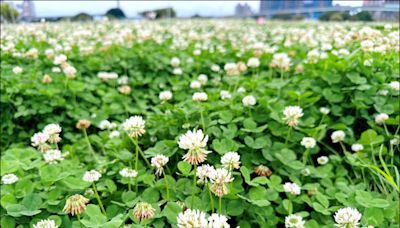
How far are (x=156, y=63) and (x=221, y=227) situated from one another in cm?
207

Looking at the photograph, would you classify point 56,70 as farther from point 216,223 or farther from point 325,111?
point 216,223

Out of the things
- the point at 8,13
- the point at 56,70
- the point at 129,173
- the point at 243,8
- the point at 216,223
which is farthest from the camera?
the point at 243,8

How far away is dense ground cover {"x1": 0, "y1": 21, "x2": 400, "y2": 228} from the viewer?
96 cm

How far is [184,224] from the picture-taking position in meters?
0.63

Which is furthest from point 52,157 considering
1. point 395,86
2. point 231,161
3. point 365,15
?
point 365,15

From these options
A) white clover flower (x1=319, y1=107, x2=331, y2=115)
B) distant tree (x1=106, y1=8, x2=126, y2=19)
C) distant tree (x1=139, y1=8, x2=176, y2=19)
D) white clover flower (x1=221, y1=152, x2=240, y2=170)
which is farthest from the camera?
distant tree (x1=139, y1=8, x2=176, y2=19)

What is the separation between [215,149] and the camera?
→ 1112 millimetres

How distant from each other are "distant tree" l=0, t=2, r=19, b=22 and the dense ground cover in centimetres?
303

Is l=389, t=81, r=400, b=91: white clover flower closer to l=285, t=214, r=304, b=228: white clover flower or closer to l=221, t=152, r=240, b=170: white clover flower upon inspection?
l=285, t=214, r=304, b=228: white clover flower

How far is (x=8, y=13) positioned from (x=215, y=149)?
497 cm

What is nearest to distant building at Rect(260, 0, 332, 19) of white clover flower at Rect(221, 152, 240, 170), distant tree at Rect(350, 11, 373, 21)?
distant tree at Rect(350, 11, 373, 21)

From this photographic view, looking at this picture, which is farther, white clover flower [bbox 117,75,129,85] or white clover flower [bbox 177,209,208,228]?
white clover flower [bbox 117,75,129,85]

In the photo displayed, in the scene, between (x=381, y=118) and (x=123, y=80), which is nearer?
(x=381, y=118)

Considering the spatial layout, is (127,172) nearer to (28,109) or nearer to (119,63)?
(28,109)
